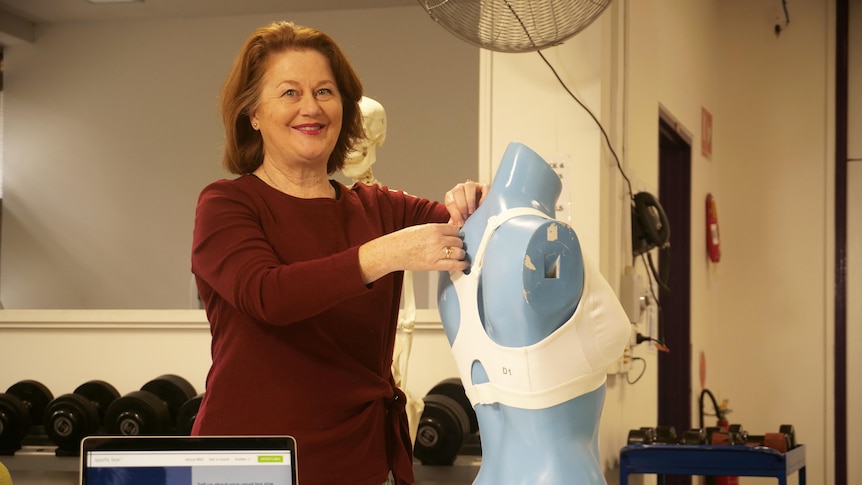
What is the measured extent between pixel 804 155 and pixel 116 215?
4.78 metres

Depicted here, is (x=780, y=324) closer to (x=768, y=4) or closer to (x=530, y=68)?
(x=768, y=4)

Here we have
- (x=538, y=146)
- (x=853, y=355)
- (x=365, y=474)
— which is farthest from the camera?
(x=853, y=355)

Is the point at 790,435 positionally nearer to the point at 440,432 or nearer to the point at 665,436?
the point at 665,436

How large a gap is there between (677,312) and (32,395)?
3.01 m

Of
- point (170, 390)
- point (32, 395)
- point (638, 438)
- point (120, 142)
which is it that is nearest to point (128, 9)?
point (120, 142)

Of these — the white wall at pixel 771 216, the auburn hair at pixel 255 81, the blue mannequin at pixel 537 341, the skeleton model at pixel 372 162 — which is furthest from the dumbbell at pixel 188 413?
the white wall at pixel 771 216

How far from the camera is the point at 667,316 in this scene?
500cm

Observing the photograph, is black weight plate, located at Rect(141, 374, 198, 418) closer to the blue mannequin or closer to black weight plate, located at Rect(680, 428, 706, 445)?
black weight plate, located at Rect(680, 428, 706, 445)

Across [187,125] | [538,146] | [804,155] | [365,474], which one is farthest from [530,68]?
[187,125]

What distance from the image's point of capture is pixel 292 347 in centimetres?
171

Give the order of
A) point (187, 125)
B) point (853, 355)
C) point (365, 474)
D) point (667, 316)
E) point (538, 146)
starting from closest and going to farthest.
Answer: point (365, 474)
point (538, 146)
point (667, 316)
point (853, 355)
point (187, 125)

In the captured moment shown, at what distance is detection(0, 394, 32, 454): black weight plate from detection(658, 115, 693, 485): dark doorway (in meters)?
2.90

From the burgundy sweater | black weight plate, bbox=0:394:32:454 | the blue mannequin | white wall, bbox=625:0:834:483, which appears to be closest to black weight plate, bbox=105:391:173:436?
black weight plate, bbox=0:394:32:454

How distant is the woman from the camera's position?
1569 millimetres
